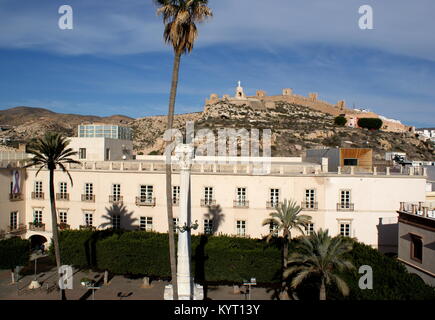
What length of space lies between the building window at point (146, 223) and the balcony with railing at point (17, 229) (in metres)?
11.7

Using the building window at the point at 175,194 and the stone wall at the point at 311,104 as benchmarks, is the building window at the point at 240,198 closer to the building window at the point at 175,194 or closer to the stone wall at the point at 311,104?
the building window at the point at 175,194

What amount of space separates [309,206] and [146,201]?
14.3m

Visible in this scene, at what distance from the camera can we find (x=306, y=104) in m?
134

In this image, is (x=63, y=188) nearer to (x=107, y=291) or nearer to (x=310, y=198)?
(x=107, y=291)

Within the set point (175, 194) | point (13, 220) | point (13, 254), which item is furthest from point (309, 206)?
point (13, 220)

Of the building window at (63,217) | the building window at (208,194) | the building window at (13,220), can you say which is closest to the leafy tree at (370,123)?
the building window at (208,194)

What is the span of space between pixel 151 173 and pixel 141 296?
1154 cm

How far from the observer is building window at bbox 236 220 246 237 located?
32.9 meters

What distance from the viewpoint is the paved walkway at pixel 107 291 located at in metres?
25.5

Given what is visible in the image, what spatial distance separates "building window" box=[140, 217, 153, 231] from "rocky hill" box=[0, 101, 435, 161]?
1939 inches

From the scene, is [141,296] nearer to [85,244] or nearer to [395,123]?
[85,244]
